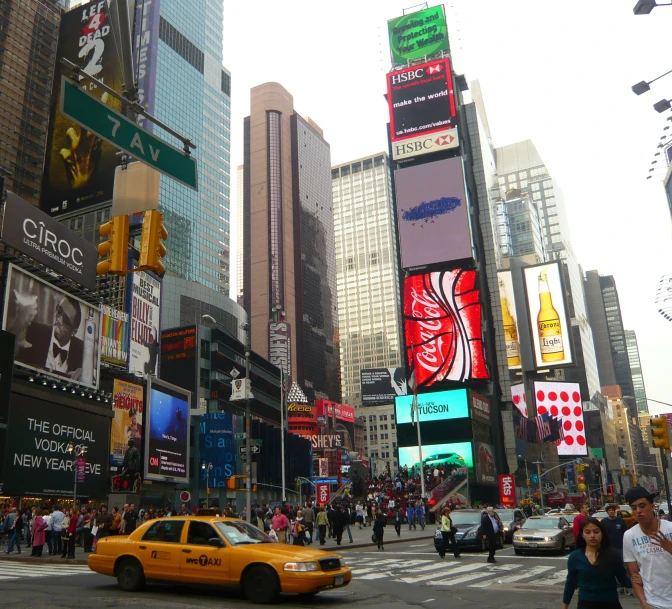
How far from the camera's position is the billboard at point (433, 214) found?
89875 mm

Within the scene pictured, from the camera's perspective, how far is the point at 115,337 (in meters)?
61.5

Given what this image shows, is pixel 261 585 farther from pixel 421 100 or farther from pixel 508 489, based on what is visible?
pixel 421 100

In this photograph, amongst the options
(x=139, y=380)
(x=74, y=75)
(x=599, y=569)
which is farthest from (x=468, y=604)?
(x=139, y=380)

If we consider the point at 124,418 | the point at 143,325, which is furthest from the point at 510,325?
the point at 124,418

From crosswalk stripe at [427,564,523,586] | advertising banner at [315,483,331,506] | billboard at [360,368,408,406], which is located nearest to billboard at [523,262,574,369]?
billboard at [360,368,408,406]

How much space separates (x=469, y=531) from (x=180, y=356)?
243 ft

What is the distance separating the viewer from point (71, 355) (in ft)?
144

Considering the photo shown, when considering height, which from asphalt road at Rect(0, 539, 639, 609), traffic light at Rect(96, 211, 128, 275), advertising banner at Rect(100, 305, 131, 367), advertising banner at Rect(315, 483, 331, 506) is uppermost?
advertising banner at Rect(100, 305, 131, 367)

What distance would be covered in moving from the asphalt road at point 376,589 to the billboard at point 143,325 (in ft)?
150

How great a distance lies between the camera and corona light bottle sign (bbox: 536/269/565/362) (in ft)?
393

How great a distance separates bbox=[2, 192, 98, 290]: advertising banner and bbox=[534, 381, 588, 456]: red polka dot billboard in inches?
3517

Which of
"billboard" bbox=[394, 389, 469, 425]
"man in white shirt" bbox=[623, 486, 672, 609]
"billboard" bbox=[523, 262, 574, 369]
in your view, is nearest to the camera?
"man in white shirt" bbox=[623, 486, 672, 609]

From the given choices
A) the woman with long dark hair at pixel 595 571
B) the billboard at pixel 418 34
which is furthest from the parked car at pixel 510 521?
the billboard at pixel 418 34

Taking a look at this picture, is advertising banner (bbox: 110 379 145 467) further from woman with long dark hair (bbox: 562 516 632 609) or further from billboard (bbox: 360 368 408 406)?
billboard (bbox: 360 368 408 406)
